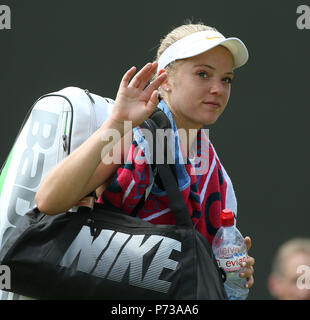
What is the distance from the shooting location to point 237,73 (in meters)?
2.93

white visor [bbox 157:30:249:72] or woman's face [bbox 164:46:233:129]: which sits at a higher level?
white visor [bbox 157:30:249:72]

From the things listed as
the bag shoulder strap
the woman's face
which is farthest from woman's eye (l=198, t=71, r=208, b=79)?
the bag shoulder strap

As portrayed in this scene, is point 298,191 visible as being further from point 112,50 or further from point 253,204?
point 112,50

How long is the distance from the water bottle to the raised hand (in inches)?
16.2

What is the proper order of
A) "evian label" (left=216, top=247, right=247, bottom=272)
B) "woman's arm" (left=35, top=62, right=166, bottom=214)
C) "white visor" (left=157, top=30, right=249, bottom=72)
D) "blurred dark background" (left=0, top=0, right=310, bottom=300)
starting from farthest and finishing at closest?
1. "blurred dark background" (left=0, top=0, right=310, bottom=300)
2. "white visor" (left=157, top=30, right=249, bottom=72)
3. "evian label" (left=216, top=247, right=247, bottom=272)
4. "woman's arm" (left=35, top=62, right=166, bottom=214)

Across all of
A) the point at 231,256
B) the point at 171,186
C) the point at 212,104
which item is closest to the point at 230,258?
the point at 231,256

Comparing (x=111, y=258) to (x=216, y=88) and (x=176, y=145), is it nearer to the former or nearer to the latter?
(x=176, y=145)

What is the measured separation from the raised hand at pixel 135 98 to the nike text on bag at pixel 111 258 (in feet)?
0.67

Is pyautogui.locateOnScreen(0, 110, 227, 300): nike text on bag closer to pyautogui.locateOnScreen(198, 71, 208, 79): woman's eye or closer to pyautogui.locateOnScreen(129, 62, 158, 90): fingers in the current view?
pyautogui.locateOnScreen(129, 62, 158, 90): fingers

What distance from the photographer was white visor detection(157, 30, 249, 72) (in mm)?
1632

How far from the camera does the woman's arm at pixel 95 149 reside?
1313 mm

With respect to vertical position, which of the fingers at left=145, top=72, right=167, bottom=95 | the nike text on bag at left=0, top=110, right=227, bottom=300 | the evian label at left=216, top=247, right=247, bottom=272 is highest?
the fingers at left=145, top=72, right=167, bottom=95

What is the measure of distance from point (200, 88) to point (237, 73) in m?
1.35

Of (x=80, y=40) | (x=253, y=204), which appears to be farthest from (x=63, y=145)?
(x=253, y=204)
